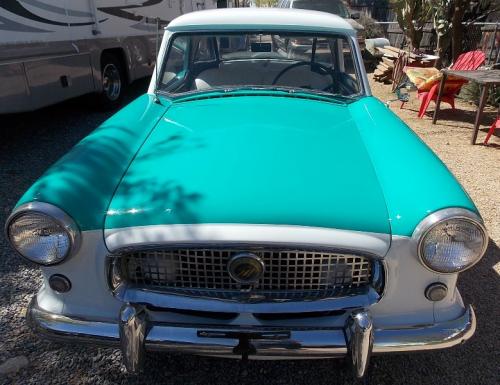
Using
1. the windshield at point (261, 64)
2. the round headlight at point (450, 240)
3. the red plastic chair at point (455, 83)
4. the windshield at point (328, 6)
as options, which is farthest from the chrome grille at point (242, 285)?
the windshield at point (328, 6)

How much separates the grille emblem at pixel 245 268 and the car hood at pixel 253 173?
0.15 metres

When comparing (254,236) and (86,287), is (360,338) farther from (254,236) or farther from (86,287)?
(86,287)

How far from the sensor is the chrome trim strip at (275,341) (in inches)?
67.2

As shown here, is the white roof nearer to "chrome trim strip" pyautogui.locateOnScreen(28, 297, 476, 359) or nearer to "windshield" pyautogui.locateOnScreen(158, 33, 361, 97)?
"windshield" pyautogui.locateOnScreen(158, 33, 361, 97)

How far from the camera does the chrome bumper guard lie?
1693 millimetres

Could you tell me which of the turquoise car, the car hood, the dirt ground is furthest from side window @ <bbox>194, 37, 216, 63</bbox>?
the dirt ground

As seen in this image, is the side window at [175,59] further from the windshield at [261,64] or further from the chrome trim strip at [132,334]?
the chrome trim strip at [132,334]

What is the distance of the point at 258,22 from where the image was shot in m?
3.08

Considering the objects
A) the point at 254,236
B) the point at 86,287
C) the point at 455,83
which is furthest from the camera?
the point at 455,83

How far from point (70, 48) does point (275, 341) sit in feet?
16.8

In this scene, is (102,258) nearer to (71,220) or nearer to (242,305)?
(71,220)

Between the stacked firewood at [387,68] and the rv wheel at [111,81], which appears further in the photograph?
the stacked firewood at [387,68]

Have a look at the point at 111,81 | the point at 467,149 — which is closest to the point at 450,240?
the point at 467,149

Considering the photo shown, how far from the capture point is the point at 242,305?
1759 mm
